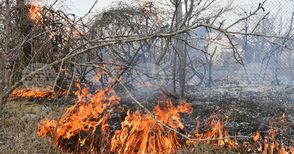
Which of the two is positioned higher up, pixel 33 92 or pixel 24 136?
pixel 33 92

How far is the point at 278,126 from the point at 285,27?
6844 millimetres

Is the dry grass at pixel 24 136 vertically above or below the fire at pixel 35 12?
below

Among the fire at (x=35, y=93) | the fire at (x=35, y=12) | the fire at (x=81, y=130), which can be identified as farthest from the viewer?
the fire at (x=35, y=12)

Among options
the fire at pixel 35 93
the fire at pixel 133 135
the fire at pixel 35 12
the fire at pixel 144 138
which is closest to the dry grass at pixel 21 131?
the fire at pixel 133 135

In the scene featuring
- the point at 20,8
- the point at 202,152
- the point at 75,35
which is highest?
the point at 20,8

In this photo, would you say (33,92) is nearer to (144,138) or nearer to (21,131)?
(21,131)

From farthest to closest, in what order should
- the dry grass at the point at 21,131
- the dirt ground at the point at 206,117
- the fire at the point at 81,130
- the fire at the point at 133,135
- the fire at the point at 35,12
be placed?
the fire at the point at 35,12 → the fire at the point at 81,130 → the fire at the point at 133,135 → the dirt ground at the point at 206,117 → the dry grass at the point at 21,131

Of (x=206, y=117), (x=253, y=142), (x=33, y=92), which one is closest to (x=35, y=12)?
(x=33, y=92)

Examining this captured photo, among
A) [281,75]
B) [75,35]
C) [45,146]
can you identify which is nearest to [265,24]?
[281,75]

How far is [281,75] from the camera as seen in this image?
12094mm

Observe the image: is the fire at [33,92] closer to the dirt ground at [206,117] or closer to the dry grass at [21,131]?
the dirt ground at [206,117]

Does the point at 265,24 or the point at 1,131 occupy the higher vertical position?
the point at 265,24

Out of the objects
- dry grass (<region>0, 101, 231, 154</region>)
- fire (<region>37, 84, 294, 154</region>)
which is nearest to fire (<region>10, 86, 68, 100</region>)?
dry grass (<region>0, 101, 231, 154</region>)

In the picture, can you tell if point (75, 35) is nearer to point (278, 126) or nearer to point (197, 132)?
point (197, 132)
